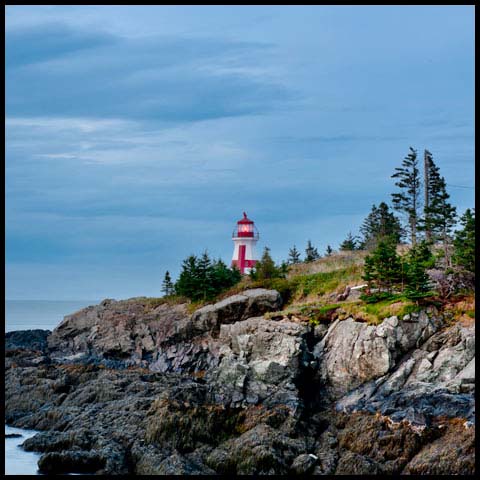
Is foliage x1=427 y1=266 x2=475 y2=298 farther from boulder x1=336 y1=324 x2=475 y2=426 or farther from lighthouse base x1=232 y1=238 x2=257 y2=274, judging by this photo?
lighthouse base x1=232 y1=238 x2=257 y2=274

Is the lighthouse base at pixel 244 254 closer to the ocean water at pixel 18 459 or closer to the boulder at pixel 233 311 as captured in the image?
the boulder at pixel 233 311

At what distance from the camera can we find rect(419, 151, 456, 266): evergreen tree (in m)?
32.9

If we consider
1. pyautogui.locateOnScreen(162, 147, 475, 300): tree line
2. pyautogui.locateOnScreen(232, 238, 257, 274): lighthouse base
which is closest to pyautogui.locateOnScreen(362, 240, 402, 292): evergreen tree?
pyautogui.locateOnScreen(162, 147, 475, 300): tree line

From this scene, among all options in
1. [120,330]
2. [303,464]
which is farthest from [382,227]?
[303,464]

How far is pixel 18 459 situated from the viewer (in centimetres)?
1784

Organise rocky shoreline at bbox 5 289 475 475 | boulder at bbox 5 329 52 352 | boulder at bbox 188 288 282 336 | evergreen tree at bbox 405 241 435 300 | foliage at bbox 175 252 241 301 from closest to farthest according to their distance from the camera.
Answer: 1. rocky shoreline at bbox 5 289 475 475
2. evergreen tree at bbox 405 241 435 300
3. boulder at bbox 188 288 282 336
4. foliage at bbox 175 252 241 301
5. boulder at bbox 5 329 52 352

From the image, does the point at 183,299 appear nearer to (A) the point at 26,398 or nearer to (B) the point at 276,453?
(A) the point at 26,398

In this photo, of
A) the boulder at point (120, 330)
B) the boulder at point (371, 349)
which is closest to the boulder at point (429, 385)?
the boulder at point (371, 349)

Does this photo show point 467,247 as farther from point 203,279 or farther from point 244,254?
point 244,254

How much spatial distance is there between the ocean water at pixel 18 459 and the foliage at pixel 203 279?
18.8 meters

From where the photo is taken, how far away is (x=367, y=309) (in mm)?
25234

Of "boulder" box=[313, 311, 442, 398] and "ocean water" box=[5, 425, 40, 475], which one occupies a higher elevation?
"boulder" box=[313, 311, 442, 398]

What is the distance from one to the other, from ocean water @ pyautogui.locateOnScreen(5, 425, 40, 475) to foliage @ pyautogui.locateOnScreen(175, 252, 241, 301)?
741 inches

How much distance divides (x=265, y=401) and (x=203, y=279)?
17298 mm
